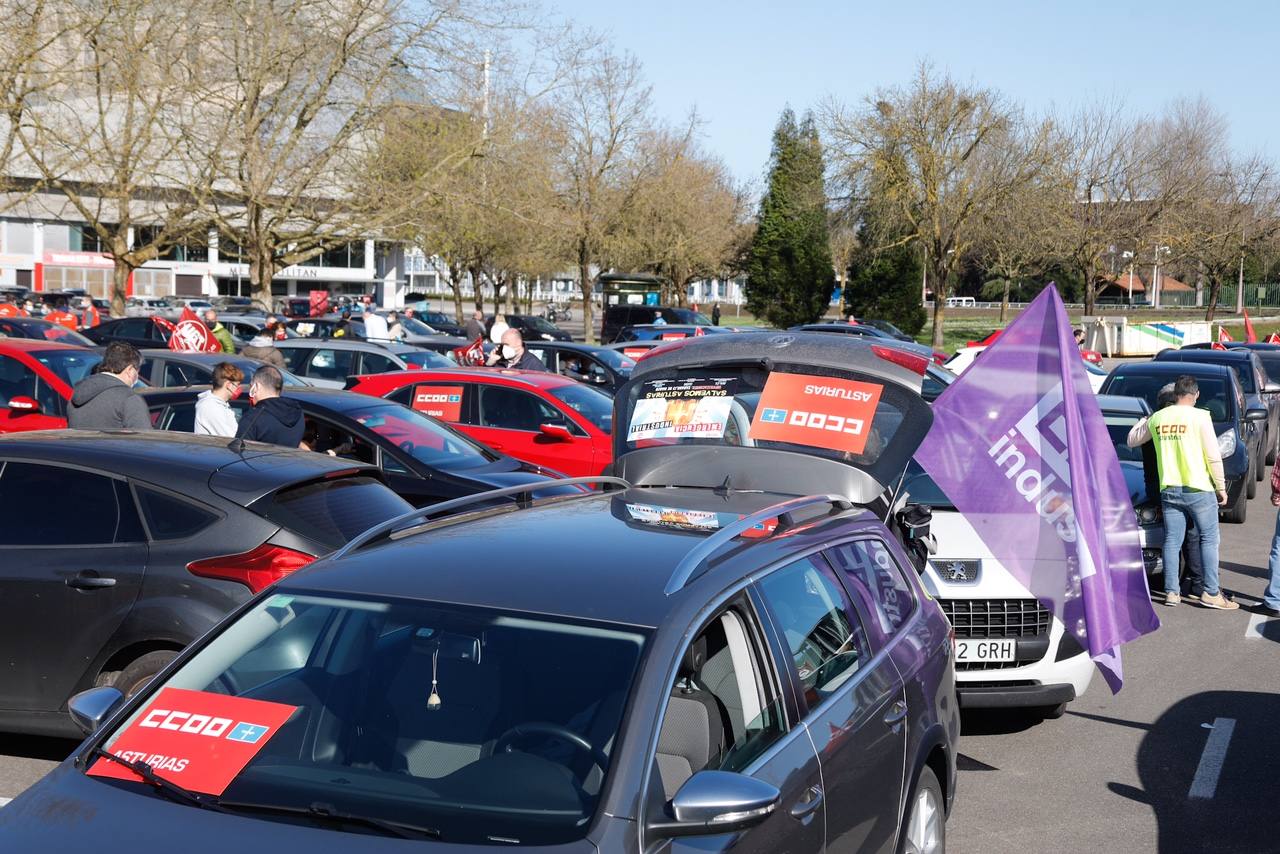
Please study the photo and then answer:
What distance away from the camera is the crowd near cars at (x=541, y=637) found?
3.09 metres

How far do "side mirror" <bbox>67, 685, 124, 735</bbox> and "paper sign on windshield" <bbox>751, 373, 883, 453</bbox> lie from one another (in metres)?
3.79

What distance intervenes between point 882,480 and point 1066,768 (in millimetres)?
1847

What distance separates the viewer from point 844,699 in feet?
13.1

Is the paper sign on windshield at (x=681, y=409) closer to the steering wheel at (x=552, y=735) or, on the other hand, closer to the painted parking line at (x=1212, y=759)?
the painted parking line at (x=1212, y=759)

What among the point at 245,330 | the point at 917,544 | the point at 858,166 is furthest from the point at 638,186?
the point at 917,544

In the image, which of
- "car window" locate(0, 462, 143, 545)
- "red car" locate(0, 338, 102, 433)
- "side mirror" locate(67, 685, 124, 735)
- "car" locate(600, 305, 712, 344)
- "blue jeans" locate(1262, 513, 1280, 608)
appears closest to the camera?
"side mirror" locate(67, 685, 124, 735)

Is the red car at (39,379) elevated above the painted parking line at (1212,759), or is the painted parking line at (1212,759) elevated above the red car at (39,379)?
the red car at (39,379)

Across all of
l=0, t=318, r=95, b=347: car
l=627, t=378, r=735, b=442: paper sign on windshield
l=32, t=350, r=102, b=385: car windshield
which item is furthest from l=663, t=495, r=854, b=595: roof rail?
l=0, t=318, r=95, b=347: car

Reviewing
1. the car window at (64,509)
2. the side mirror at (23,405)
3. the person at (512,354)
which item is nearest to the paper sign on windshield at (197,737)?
the car window at (64,509)

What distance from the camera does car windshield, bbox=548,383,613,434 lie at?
13383 millimetres

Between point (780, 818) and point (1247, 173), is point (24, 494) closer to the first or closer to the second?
point (780, 818)

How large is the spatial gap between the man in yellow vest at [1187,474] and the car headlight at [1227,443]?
157 inches

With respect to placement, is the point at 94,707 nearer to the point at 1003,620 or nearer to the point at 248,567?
the point at 248,567

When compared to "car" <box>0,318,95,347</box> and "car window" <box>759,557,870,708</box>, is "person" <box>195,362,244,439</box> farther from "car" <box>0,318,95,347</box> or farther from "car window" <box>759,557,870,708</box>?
"car" <box>0,318,95,347</box>
